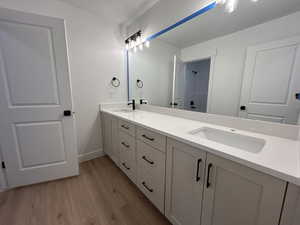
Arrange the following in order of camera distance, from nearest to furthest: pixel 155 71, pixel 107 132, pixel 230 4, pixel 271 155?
pixel 271 155 → pixel 230 4 → pixel 155 71 → pixel 107 132

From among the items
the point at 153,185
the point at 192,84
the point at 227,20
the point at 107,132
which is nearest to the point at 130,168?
the point at 153,185

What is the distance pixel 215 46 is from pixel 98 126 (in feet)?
7.12

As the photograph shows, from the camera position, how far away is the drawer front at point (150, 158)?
120cm

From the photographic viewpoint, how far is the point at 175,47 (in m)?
1.77

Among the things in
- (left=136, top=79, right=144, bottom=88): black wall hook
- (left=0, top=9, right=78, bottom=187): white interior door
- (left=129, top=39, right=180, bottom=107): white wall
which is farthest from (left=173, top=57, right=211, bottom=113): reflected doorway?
(left=0, top=9, right=78, bottom=187): white interior door

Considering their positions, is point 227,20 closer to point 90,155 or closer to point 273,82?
point 273,82

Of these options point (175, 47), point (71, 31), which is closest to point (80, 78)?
point (71, 31)

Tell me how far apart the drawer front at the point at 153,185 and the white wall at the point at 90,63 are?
53.3 inches

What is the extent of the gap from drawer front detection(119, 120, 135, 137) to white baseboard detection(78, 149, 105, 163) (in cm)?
103

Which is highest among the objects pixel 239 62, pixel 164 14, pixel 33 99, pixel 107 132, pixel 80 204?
pixel 164 14

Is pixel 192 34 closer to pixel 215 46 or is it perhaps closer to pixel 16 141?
pixel 215 46

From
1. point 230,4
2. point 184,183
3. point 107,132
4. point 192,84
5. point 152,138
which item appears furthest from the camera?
point 107,132

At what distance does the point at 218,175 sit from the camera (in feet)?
2.62

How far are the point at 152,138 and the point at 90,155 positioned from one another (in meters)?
1.68
